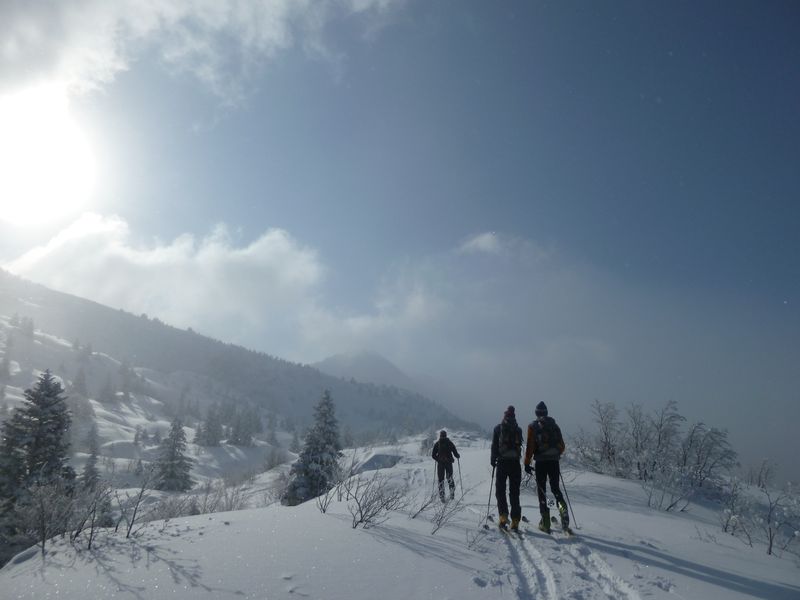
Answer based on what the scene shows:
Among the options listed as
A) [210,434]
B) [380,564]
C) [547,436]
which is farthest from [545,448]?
[210,434]

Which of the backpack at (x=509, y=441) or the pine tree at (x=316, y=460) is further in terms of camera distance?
the pine tree at (x=316, y=460)

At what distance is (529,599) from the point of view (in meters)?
3.72

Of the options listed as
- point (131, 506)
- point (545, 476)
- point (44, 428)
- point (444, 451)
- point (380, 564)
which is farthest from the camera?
point (44, 428)

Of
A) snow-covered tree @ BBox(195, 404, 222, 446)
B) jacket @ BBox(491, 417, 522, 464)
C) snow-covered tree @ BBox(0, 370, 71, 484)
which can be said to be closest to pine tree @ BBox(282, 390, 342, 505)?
snow-covered tree @ BBox(0, 370, 71, 484)

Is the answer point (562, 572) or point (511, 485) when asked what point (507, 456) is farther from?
point (562, 572)

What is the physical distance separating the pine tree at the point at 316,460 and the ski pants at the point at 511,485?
17602mm

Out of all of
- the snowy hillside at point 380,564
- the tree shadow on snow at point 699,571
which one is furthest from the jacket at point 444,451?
the tree shadow on snow at point 699,571

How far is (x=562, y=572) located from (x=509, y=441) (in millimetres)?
2684

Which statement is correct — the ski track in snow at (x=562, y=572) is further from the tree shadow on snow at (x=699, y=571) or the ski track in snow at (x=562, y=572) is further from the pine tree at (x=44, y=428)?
the pine tree at (x=44, y=428)

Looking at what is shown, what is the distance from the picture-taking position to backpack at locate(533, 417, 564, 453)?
6.85m

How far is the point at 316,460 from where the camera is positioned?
77.9ft

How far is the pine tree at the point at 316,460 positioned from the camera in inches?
902

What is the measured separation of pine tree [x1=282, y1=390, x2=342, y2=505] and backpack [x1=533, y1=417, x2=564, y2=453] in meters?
18.1

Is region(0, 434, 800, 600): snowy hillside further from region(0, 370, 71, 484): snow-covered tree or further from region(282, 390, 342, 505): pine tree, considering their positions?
region(282, 390, 342, 505): pine tree
